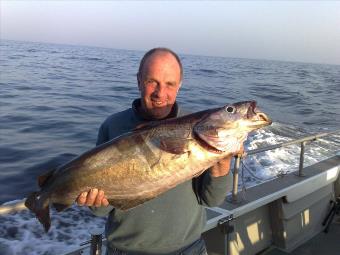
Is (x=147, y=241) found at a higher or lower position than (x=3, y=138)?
higher

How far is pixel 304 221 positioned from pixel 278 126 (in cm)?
1047

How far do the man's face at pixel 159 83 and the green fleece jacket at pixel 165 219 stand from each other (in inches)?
19.8

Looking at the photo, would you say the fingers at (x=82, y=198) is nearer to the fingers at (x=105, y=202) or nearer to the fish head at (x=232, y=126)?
the fingers at (x=105, y=202)

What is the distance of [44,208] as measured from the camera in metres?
2.53

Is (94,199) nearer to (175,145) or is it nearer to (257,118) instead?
(175,145)

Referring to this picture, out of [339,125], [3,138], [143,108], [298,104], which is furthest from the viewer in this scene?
[298,104]

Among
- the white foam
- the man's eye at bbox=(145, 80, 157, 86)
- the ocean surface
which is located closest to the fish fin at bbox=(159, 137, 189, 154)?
the man's eye at bbox=(145, 80, 157, 86)

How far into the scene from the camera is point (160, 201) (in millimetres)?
2500

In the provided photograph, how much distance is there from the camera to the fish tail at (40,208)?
8.28 feet

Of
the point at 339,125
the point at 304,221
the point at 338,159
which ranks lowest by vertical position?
the point at 339,125

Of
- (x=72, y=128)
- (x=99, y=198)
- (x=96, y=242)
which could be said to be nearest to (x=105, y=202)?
(x=99, y=198)

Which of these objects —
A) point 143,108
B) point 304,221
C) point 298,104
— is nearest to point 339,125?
point 298,104

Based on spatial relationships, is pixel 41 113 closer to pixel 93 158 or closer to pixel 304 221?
pixel 304 221

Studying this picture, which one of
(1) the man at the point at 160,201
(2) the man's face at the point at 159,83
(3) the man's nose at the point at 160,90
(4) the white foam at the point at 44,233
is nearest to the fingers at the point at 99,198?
(1) the man at the point at 160,201
